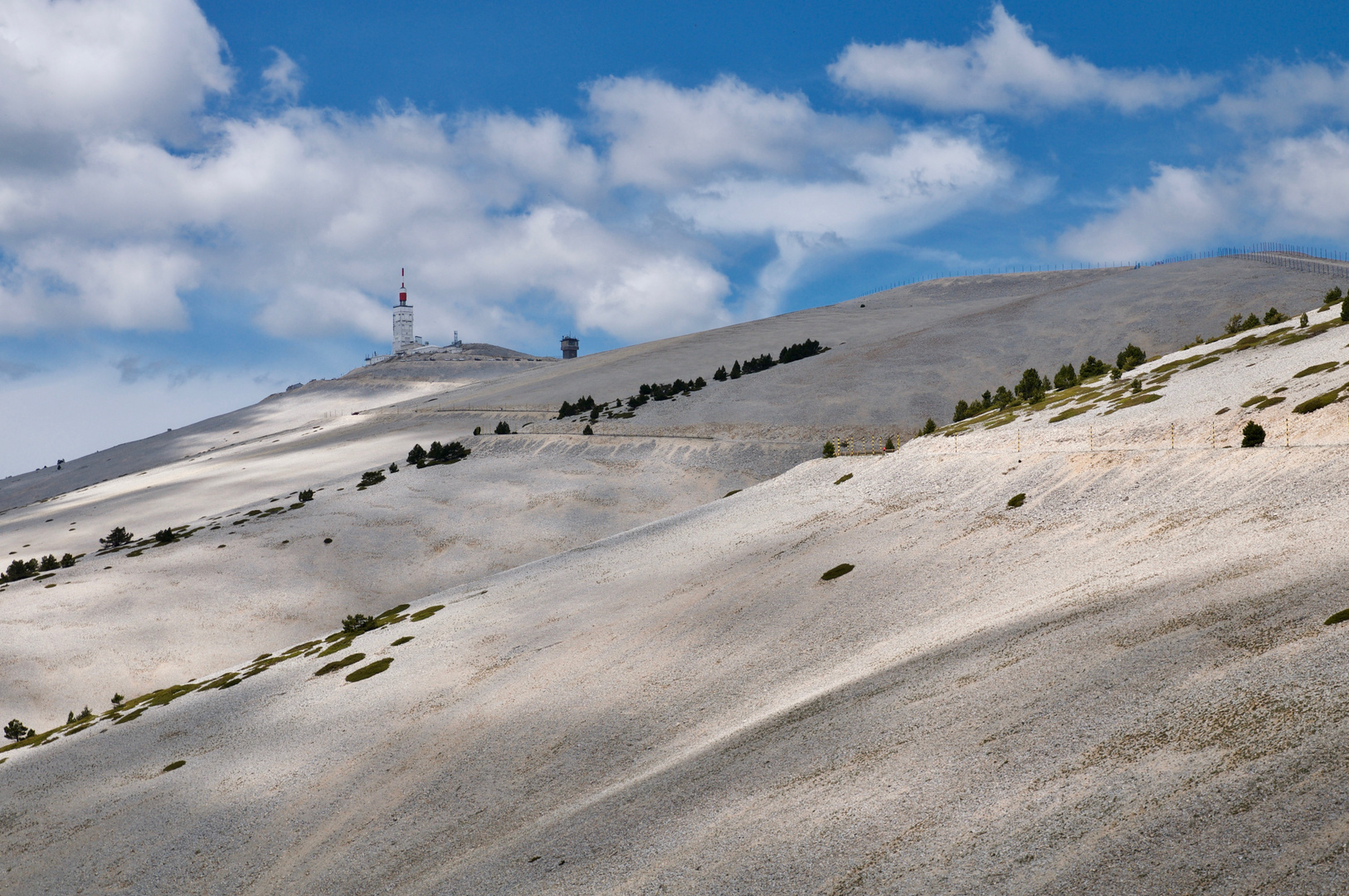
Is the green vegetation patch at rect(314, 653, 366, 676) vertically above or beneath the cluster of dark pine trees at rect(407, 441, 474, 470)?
beneath

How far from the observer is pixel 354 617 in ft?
144

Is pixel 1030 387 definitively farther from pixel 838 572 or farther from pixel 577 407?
pixel 577 407

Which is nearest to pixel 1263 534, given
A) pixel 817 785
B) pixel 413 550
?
pixel 817 785

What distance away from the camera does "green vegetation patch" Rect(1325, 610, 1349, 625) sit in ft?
56.3

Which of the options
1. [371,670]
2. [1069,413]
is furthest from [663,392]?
[371,670]

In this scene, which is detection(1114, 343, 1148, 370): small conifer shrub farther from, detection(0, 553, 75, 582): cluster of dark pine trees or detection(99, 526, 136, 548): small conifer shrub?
detection(99, 526, 136, 548): small conifer shrub

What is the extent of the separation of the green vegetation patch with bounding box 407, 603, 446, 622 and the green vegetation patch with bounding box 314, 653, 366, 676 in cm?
432

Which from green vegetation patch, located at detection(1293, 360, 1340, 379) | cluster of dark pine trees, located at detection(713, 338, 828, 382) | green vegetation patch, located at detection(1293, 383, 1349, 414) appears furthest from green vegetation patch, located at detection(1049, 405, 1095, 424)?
cluster of dark pine trees, located at detection(713, 338, 828, 382)

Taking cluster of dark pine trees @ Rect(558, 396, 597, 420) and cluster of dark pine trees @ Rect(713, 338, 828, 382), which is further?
cluster of dark pine trees @ Rect(713, 338, 828, 382)

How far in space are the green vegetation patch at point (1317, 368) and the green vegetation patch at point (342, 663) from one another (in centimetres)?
4037

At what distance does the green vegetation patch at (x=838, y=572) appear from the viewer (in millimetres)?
32000

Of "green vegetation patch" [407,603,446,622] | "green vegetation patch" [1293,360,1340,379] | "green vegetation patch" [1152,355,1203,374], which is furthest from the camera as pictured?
"green vegetation patch" [1152,355,1203,374]

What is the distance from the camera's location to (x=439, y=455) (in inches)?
3401

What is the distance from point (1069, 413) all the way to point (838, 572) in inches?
861
